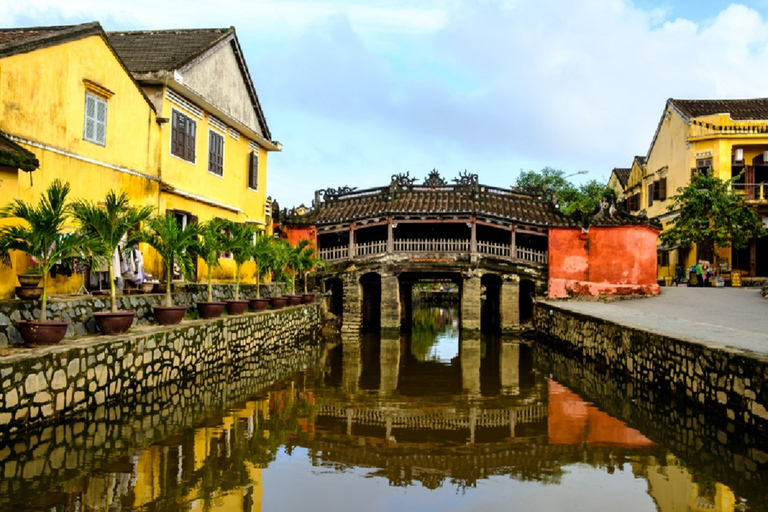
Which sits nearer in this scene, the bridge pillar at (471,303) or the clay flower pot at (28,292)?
the clay flower pot at (28,292)

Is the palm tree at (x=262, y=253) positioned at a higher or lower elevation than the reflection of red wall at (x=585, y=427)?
higher

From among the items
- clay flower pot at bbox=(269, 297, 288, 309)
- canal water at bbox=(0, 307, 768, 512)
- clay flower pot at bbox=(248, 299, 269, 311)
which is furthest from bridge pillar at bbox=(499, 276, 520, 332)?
canal water at bbox=(0, 307, 768, 512)

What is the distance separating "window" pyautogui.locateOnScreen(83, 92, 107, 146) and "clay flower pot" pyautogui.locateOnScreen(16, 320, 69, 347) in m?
5.71

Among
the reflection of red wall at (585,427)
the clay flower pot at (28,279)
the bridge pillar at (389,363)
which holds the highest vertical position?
the clay flower pot at (28,279)

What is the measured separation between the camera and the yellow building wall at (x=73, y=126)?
35.7ft

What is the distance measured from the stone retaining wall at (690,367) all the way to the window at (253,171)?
456 inches

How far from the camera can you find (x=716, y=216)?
2706cm

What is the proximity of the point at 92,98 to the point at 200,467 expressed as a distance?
30.3ft

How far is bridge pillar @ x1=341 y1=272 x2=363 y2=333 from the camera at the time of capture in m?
26.3

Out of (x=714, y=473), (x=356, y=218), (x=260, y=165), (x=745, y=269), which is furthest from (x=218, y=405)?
(x=745, y=269)

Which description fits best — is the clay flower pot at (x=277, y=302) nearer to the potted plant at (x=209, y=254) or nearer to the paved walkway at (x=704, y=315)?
the potted plant at (x=209, y=254)

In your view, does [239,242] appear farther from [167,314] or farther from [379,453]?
[379,453]

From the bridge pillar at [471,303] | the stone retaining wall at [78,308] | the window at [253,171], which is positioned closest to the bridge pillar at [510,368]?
the bridge pillar at [471,303]

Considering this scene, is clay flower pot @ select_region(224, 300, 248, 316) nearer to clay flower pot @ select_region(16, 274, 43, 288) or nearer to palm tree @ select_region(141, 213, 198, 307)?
palm tree @ select_region(141, 213, 198, 307)
